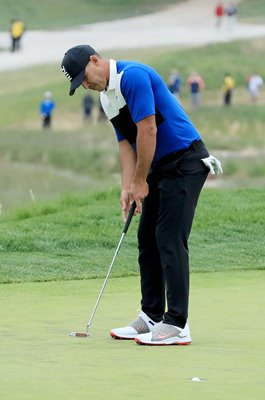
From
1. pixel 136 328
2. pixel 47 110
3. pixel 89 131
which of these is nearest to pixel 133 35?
pixel 47 110

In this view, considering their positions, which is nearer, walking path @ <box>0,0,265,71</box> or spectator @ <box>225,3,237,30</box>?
walking path @ <box>0,0,265,71</box>

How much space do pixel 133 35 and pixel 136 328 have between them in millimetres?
53388

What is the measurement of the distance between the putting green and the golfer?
0.80 feet

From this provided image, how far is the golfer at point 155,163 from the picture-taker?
7.57m

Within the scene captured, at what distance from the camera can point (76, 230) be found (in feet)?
43.0

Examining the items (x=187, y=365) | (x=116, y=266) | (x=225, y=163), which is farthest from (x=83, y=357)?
(x=225, y=163)

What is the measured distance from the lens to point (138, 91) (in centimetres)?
750

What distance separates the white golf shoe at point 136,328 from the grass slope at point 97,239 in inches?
99.1

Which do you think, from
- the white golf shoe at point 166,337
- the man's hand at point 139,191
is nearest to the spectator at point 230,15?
the man's hand at point 139,191

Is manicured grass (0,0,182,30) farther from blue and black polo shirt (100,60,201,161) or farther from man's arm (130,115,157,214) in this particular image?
man's arm (130,115,157,214)

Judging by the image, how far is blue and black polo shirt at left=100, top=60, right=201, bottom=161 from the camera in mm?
7508

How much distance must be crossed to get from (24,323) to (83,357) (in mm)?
1276

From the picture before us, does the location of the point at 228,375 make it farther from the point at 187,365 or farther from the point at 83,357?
the point at 83,357

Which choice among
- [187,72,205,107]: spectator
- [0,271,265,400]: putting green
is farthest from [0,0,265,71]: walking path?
[0,271,265,400]: putting green
